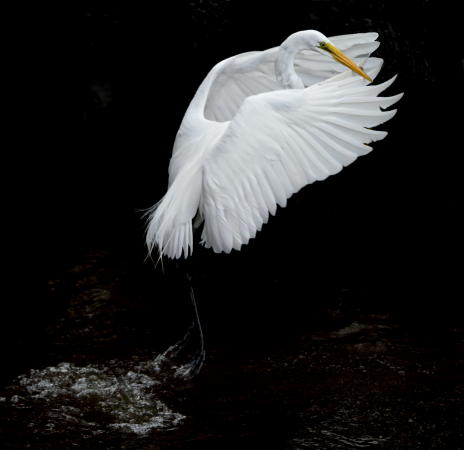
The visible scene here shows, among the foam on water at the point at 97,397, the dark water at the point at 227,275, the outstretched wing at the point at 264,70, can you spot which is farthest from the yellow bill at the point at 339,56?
the foam on water at the point at 97,397

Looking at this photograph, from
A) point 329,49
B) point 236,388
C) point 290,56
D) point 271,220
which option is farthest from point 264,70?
point 236,388

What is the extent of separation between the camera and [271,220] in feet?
19.1

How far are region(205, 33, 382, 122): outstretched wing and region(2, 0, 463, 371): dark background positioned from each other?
31.4 inches

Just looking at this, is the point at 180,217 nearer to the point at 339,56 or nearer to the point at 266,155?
the point at 266,155

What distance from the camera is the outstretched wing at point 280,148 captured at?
3.76 meters

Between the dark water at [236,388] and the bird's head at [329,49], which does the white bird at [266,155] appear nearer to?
the bird's head at [329,49]

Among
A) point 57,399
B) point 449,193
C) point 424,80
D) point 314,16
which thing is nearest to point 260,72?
point 314,16

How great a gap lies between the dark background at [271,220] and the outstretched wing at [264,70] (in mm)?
798

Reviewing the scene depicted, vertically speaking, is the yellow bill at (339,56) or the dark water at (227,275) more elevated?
the yellow bill at (339,56)

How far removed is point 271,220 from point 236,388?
6.49 feet

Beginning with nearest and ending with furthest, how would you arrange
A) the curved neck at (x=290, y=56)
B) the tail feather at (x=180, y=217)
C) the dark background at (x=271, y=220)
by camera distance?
the tail feather at (x=180, y=217)
the curved neck at (x=290, y=56)
the dark background at (x=271, y=220)

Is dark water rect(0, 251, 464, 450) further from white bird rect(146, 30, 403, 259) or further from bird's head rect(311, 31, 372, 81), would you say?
bird's head rect(311, 31, 372, 81)

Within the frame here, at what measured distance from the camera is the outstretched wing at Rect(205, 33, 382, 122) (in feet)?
15.3

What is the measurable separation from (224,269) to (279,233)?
51cm
